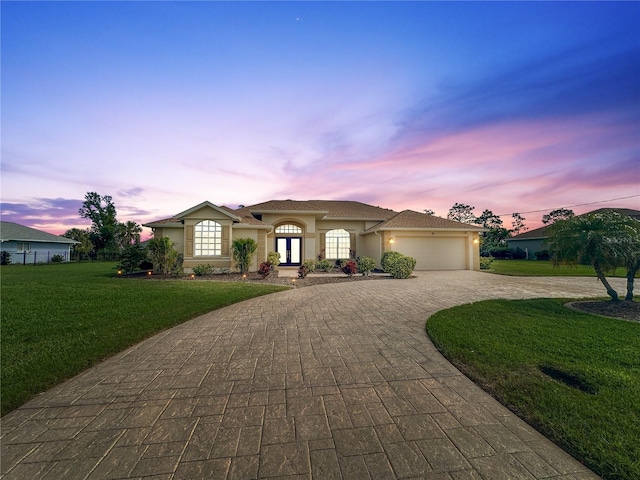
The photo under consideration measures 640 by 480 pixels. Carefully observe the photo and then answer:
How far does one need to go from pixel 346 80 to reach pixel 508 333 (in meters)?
12.0

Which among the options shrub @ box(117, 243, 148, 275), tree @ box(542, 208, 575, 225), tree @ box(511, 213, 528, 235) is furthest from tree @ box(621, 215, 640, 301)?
tree @ box(511, 213, 528, 235)

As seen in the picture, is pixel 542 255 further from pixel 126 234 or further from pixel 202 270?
pixel 126 234

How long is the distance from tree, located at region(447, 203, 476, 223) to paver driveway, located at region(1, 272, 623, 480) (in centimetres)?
4094

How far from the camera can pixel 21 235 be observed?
24641 millimetres

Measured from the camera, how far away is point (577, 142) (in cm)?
1273

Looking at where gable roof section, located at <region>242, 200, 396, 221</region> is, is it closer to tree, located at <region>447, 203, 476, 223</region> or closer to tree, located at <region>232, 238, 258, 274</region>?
tree, located at <region>232, 238, 258, 274</region>

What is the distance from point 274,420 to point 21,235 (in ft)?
121

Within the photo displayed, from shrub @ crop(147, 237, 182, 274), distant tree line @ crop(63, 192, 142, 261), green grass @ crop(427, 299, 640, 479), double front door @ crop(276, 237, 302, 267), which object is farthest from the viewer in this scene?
distant tree line @ crop(63, 192, 142, 261)

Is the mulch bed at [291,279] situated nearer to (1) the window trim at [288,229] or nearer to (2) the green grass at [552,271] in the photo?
(1) the window trim at [288,229]

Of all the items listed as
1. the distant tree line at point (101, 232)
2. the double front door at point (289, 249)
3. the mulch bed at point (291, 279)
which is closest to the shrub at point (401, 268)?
Result: the mulch bed at point (291, 279)

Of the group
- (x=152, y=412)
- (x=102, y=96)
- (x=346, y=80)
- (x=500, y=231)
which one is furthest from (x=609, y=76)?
A: (x=500, y=231)

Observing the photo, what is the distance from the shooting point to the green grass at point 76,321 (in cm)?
330

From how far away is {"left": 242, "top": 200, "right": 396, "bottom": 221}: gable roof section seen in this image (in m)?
16.5

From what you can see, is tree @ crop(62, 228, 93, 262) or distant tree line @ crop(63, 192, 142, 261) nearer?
tree @ crop(62, 228, 93, 262)
